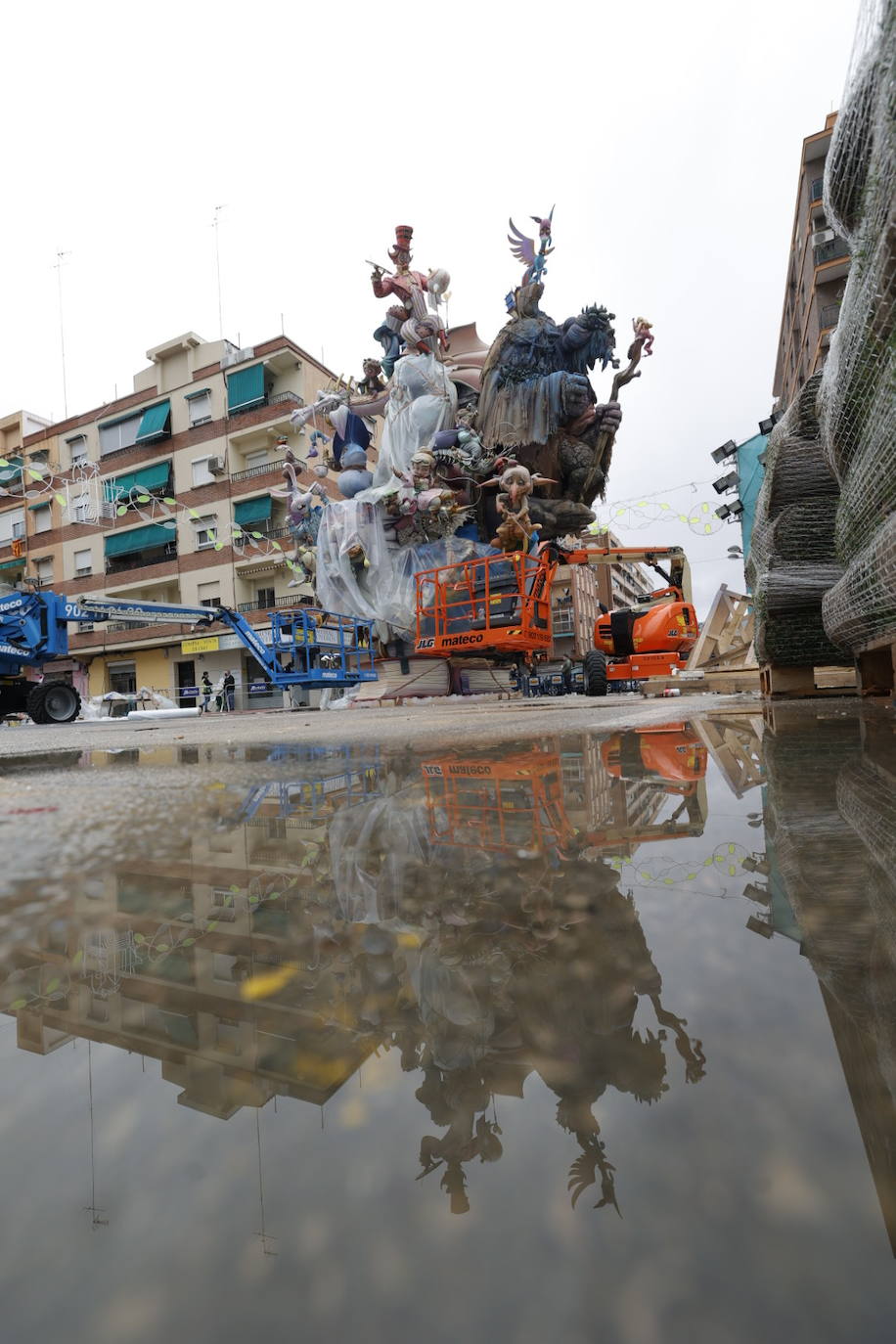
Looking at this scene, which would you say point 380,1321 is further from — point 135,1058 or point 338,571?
point 338,571

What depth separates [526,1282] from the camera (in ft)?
0.82

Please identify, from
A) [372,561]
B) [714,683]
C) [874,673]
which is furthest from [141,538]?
[874,673]

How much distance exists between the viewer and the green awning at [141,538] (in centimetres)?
2331

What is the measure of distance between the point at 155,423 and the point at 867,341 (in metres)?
25.8

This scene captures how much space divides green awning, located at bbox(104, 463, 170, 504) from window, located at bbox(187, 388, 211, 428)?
192cm

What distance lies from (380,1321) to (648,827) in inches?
31.5

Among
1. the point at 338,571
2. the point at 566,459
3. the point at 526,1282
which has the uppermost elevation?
the point at 566,459

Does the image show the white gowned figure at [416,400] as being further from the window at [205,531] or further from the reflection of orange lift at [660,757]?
the reflection of orange lift at [660,757]

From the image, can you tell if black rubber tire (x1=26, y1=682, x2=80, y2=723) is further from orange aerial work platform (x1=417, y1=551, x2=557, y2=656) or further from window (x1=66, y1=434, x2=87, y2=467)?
window (x1=66, y1=434, x2=87, y2=467)

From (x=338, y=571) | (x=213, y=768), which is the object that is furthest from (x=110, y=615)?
(x=213, y=768)

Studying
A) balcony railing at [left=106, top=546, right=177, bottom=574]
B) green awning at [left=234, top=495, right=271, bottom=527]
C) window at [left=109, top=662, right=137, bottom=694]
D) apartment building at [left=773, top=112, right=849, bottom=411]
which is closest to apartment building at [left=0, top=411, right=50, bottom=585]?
balcony railing at [left=106, top=546, right=177, bottom=574]

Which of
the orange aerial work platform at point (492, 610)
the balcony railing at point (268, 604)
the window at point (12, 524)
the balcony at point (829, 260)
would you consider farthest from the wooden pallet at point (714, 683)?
the window at point (12, 524)

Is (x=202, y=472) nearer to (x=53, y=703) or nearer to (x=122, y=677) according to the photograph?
(x=122, y=677)

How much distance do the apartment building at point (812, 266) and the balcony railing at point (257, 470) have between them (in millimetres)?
15308
